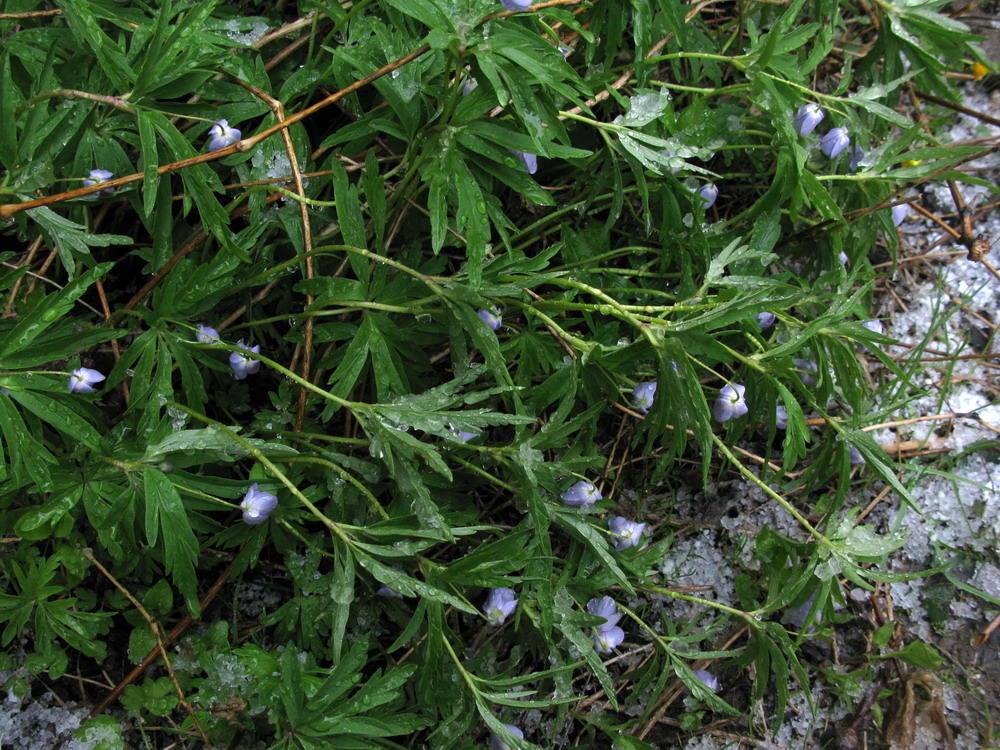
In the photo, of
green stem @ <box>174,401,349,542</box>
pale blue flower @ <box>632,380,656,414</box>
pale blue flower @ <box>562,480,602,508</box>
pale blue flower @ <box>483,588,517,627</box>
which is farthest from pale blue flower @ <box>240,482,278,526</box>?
pale blue flower @ <box>632,380,656,414</box>

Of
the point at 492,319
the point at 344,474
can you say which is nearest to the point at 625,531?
the point at 492,319

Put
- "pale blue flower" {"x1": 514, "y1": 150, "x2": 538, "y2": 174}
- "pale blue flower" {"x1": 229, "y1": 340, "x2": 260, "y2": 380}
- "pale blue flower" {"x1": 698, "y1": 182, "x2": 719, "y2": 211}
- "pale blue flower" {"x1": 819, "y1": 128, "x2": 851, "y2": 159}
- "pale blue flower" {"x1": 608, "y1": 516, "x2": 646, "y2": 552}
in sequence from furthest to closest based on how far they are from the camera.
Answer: "pale blue flower" {"x1": 698, "y1": 182, "x2": 719, "y2": 211} → "pale blue flower" {"x1": 819, "y1": 128, "x2": 851, "y2": 159} → "pale blue flower" {"x1": 608, "y1": 516, "x2": 646, "y2": 552} → "pale blue flower" {"x1": 229, "y1": 340, "x2": 260, "y2": 380} → "pale blue flower" {"x1": 514, "y1": 150, "x2": 538, "y2": 174}

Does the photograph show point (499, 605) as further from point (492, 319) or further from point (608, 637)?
point (492, 319)

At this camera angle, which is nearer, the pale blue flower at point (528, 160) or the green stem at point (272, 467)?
the green stem at point (272, 467)

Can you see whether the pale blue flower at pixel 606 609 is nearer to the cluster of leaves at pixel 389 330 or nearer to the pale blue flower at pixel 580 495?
the cluster of leaves at pixel 389 330

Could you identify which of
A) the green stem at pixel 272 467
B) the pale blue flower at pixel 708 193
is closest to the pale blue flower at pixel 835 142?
the pale blue flower at pixel 708 193

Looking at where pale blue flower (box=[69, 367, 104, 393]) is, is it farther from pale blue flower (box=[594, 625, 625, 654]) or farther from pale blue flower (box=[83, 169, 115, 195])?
pale blue flower (box=[594, 625, 625, 654])
